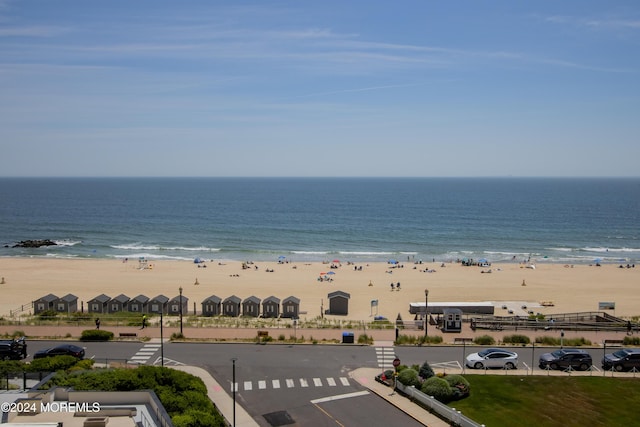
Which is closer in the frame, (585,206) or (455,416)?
(455,416)

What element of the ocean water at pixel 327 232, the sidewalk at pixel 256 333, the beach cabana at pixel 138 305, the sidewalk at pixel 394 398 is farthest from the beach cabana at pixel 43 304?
the ocean water at pixel 327 232

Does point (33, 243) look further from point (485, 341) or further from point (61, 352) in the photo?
point (485, 341)

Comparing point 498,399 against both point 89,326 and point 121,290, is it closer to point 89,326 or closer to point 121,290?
point 89,326

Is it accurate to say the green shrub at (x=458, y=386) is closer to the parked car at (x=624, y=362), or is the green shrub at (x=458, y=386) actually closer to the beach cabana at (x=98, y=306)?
the parked car at (x=624, y=362)

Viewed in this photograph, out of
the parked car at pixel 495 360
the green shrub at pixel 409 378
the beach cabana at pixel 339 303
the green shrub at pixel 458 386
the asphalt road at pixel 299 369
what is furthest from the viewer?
the beach cabana at pixel 339 303

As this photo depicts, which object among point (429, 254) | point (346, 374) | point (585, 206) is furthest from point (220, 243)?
point (585, 206)

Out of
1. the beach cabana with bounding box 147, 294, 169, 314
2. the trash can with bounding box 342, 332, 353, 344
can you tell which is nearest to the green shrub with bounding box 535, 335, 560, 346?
the trash can with bounding box 342, 332, 353, 344
